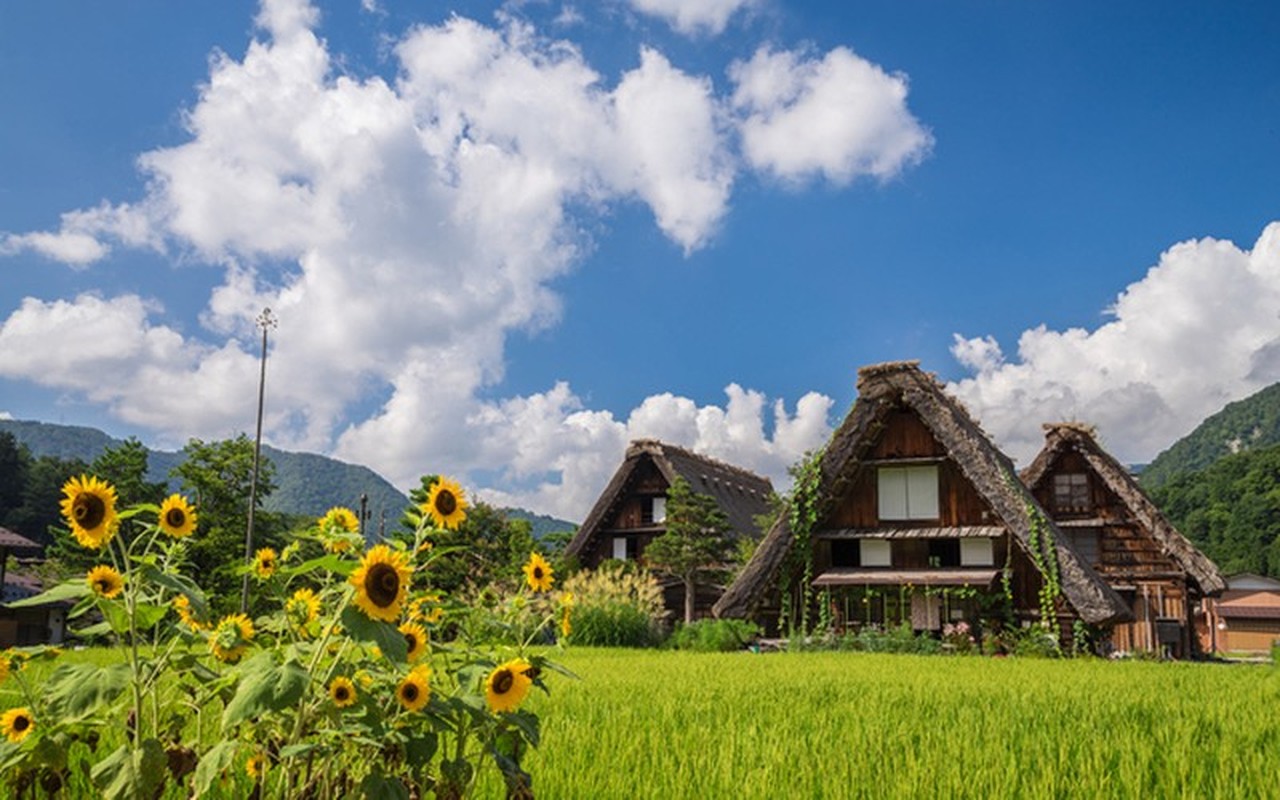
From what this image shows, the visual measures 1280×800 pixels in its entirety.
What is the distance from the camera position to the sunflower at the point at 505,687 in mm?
1957

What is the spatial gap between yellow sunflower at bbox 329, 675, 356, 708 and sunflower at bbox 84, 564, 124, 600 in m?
0.53

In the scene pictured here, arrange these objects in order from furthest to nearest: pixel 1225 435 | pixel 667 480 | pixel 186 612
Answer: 1. pixel 1225 435
2. pixel 667 480
3. pixel 186 612

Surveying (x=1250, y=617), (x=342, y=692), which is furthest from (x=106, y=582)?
(x=1250, y=617)

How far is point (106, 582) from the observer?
6.46 ft

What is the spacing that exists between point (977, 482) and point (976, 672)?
859 centimetres

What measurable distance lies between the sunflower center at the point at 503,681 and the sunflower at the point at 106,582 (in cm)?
82

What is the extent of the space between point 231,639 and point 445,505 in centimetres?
67

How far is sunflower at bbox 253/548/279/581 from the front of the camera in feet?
7.66

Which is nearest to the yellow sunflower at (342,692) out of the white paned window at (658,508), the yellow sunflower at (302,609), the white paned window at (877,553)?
the yellow sunflower at (302,609)

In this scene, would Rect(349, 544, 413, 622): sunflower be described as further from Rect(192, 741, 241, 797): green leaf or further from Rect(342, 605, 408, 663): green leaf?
Rect(192, 741, 241, 797): green leaf

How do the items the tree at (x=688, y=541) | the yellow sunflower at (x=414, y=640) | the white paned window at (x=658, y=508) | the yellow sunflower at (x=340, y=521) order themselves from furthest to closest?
the white paned window at (x=658, y=508) < the tree at (x=688, y=541) < the yellow sunflower at (x=340, y=521) < the yellow sunflower at (x=414, y=640)

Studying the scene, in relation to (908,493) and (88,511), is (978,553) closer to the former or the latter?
(908,493)

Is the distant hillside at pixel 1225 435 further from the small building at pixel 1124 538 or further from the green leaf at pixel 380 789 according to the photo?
the green leaf at pixel 380 789

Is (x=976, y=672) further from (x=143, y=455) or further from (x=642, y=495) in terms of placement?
(x=143, y=455)
